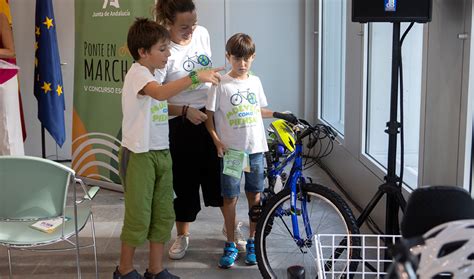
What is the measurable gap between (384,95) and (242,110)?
1.38 meters

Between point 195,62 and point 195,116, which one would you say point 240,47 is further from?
point 195,116

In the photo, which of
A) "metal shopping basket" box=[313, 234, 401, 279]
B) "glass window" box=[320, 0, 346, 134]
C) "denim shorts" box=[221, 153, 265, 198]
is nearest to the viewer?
"metal shopping basket" box=[313, 234, 401, 279]

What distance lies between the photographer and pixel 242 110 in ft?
9.64

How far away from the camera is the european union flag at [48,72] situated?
4.56 m

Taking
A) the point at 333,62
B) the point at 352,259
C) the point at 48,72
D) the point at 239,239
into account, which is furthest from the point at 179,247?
the point at 333,62

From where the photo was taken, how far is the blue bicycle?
2.61 metres

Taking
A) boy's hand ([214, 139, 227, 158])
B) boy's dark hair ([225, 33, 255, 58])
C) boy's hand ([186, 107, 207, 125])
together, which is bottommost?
boy's hand ([214, 139, 227, 158])

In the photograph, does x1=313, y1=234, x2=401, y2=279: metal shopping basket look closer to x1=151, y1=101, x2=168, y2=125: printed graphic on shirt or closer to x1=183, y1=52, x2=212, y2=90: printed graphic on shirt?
x1=151, y1=101, x2=168, y2=125: printed graphic on shirt

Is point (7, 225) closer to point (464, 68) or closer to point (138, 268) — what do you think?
point (138, 268)

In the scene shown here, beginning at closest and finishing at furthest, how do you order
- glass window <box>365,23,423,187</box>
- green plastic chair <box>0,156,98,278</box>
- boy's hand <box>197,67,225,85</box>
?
green plastic chair <box>0,156,98,278</box> → boy's hand <box>197,67,225,85</box> → glass window <box>365,23,423,187</box>

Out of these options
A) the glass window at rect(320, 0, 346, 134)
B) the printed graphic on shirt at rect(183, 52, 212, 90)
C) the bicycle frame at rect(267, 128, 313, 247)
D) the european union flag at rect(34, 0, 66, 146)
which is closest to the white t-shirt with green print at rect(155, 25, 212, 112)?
the printed graphic on shirt at rect(183, 52, 212, 90)

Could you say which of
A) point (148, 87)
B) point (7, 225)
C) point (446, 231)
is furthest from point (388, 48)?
point (446, 231)

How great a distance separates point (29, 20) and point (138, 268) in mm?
3396

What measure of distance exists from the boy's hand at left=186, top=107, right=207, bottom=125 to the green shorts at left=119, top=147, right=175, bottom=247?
248 millimetres
